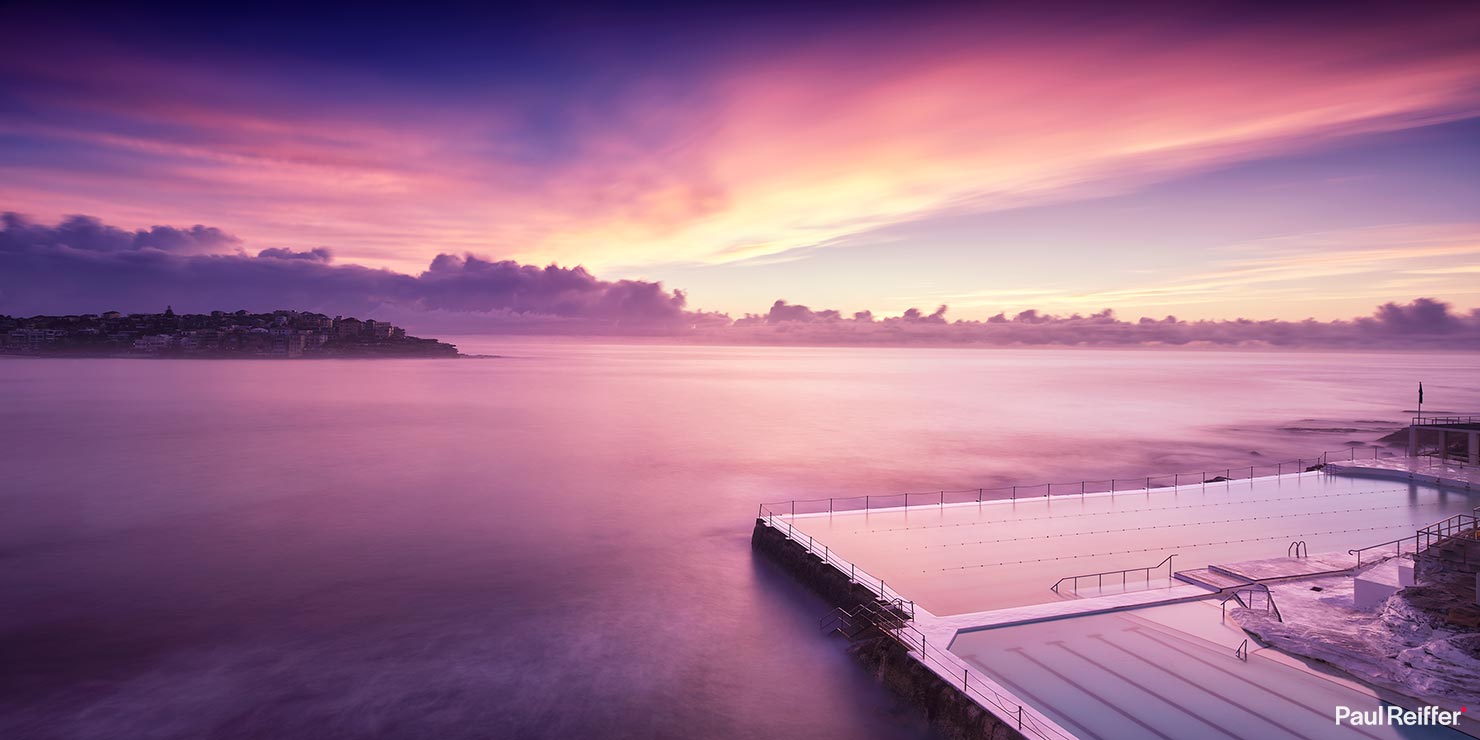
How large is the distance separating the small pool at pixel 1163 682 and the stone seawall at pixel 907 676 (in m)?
0.95

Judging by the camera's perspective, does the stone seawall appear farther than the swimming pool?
Result: No

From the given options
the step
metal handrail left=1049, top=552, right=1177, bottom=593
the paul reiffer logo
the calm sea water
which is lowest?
the calm sea water

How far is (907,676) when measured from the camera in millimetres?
14227

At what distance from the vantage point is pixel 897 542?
23219 mm

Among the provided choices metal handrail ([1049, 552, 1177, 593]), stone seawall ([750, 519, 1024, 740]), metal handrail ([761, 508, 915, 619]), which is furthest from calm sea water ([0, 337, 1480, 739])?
metal handrail ([1049, 552, 1177, 593])

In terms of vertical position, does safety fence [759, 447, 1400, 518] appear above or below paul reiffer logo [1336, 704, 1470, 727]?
below

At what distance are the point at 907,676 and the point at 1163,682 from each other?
4.58 metres

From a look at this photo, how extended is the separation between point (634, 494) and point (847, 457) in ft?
59.7

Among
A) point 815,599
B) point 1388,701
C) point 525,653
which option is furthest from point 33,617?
point 1388,701

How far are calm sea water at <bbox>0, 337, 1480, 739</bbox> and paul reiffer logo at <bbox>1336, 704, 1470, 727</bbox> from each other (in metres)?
7.18

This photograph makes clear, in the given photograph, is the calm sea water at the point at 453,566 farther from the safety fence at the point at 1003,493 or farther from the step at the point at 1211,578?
the step at the point at 1211,578

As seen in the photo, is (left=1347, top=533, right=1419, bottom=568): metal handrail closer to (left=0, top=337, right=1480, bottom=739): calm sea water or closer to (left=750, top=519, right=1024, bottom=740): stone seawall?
(left=750, top=519, right=1024, bottom=740): stone seawall

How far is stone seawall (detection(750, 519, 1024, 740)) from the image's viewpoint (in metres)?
11.9

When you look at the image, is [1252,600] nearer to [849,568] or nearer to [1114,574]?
[1114,574]
